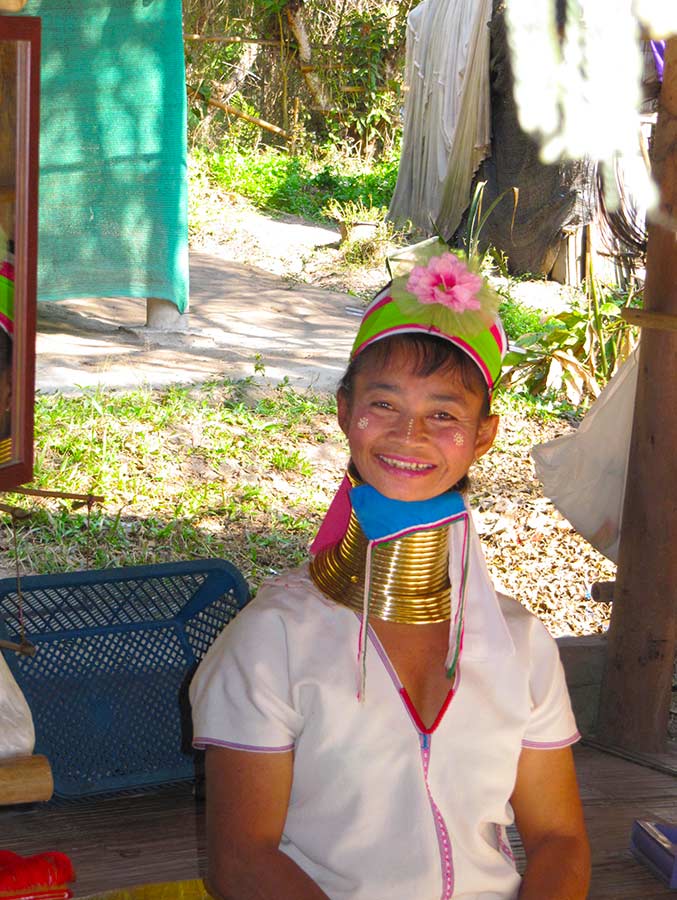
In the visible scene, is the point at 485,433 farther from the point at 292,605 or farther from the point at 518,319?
the point at 518,319

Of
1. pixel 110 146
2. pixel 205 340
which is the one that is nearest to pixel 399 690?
pixel 110 146

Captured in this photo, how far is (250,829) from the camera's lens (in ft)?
4.78

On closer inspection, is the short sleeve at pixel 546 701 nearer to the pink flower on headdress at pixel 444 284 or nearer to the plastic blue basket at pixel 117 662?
the pink flower on headdress at pixel 444 284

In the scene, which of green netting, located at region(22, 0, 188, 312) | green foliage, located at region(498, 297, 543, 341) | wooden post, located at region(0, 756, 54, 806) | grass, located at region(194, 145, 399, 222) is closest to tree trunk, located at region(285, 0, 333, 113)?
grass, located at region(194, 145, 399, 222)

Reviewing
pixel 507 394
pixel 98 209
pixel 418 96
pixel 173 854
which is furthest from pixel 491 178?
pixel 173 854

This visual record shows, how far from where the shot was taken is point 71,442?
4352 mm

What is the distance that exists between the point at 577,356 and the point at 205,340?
211 centimetres

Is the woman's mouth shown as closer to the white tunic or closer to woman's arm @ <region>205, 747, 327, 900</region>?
the white tunic

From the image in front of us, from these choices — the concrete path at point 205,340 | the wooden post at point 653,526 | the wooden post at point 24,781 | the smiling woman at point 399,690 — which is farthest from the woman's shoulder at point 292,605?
the concrete path at point 205,340

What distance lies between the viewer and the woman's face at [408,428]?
158 centimetres

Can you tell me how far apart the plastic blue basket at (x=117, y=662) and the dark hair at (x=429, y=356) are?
127cm

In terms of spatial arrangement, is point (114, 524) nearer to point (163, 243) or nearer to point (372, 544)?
point (163, 243)

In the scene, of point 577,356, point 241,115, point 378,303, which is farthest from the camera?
point 241,115

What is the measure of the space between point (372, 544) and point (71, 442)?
2.99m
